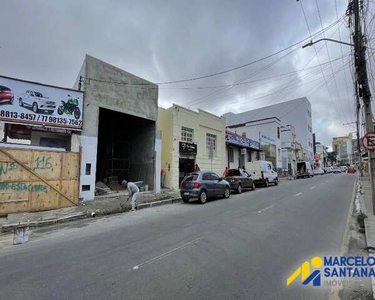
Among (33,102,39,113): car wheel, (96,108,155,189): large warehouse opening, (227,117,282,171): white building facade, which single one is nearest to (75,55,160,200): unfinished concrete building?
(96,108,155,189): large warehouse opening

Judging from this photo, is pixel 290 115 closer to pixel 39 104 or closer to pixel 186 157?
pixel 186 157

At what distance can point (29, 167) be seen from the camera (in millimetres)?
11258

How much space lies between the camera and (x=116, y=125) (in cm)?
2253

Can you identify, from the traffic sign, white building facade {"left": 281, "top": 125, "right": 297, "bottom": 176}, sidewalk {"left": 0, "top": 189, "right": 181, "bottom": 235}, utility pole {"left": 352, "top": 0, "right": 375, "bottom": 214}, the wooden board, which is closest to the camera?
sidewalk {"left": 0, "top": 189, "right": 181, "bottom": 235}

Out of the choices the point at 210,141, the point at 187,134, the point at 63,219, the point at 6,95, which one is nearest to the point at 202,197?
the point at 63,219

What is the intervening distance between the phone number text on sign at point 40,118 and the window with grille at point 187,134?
9.87 metres

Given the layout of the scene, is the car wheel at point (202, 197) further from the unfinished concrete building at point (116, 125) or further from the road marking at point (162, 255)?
the road marking at point (162, 255)

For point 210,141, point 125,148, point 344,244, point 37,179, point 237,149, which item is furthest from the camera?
point 237,149

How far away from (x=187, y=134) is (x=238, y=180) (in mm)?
6503

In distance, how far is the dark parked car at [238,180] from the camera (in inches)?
747

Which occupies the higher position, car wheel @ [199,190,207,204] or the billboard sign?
the billboard sign

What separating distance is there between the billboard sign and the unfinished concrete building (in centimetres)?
Answer: 72

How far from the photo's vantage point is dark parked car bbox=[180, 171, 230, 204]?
547 inches

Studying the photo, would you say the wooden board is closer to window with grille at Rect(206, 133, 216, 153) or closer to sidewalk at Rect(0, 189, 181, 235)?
sidewalk at Rect(0, 189, 181, 235)
